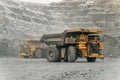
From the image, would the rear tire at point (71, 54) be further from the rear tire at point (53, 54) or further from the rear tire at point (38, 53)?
the rear tire at point (38, 53)

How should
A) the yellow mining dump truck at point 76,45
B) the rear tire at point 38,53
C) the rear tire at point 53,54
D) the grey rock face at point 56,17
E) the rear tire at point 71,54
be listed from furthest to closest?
the grey rock face at point 56,17 < the rear tire at point 38,53 < the rear tire at point 53,54 < the yellow mining dump truck at point 76,45 < the rear tire at point 71,54

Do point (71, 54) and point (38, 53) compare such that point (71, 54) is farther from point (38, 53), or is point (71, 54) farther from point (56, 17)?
point (56, 17)

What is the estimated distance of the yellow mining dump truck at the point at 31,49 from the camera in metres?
38.1

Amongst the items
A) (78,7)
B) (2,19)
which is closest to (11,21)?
(2,19)

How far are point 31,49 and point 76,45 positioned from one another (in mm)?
8280

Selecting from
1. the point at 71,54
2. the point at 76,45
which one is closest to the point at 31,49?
the point at 76,45

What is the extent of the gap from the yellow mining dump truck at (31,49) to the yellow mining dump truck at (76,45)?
5.79m

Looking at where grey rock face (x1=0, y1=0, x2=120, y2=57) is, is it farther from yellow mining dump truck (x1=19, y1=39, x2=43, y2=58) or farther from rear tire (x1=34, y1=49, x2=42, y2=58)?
rear tire (x1=34, y1=49, x2=42, y2=58)

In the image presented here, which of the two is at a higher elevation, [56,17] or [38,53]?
[56,17]

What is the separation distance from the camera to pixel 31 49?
39.1 meters

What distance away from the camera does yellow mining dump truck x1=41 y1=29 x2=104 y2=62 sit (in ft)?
102

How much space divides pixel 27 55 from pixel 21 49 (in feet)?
4.02

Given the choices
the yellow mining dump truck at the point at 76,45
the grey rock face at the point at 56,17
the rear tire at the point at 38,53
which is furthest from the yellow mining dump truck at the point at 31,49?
the grey rock face at the point at 56,17

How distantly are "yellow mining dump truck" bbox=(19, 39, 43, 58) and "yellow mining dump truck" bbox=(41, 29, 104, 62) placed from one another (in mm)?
5786
